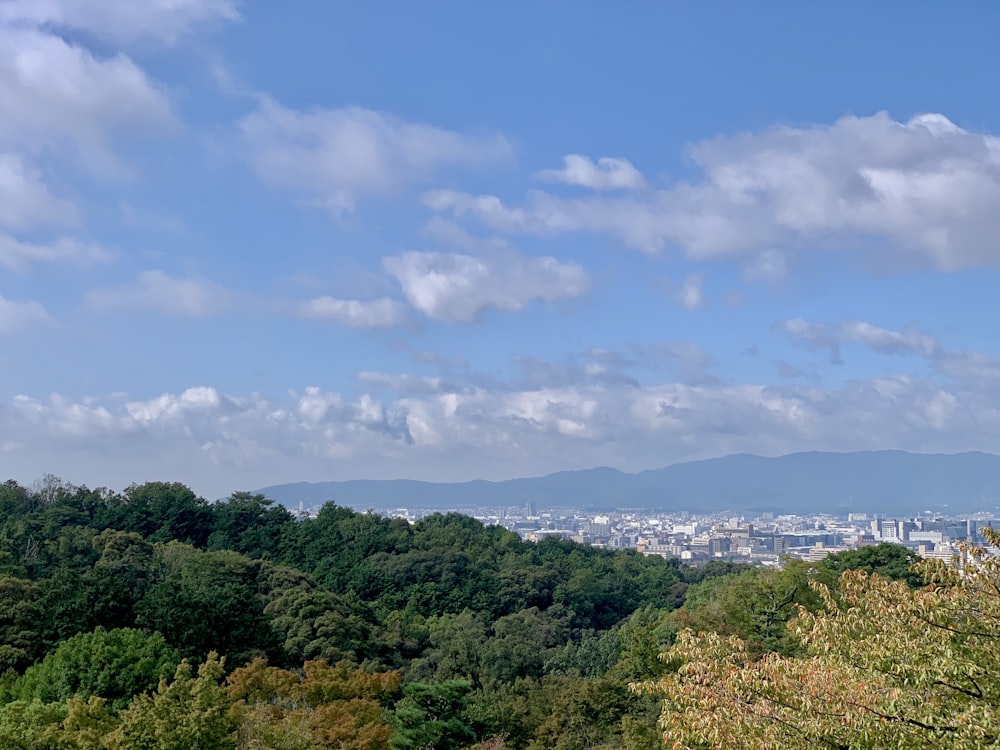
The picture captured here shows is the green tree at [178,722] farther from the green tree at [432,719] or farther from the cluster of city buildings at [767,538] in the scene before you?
the cluster of city buildings at [767,538]

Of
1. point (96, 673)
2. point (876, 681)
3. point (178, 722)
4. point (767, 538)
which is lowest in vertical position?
point (767, 538)

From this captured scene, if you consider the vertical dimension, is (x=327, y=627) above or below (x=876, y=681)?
below

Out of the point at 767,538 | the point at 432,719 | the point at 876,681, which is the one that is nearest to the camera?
the point at 876,681

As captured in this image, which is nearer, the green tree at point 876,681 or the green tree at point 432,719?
the green tree at point 876,681

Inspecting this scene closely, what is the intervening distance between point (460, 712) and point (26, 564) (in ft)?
79.4

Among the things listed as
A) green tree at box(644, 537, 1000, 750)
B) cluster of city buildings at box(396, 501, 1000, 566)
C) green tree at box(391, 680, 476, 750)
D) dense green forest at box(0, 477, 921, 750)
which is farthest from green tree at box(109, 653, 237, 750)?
cluster of city buildings at box(396, 501, 1000, 566)

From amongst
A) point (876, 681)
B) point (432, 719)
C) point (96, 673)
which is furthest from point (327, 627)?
point (876, 681)

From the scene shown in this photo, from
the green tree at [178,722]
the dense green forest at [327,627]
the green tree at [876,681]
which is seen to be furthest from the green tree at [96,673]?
the green tree at [876,681]

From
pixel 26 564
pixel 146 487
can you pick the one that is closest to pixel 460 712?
pixel 26 564

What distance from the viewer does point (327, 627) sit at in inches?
1190

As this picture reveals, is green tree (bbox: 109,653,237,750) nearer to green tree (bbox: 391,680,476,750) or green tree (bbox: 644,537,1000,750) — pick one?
green tree (bbox: 391,680,476,750)

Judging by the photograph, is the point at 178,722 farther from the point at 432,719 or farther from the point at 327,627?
the point at 327,627

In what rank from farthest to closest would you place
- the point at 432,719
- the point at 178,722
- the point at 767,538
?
the point at 767,538 < the point at 432,719 < the point at 178,722

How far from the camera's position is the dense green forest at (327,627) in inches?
683
